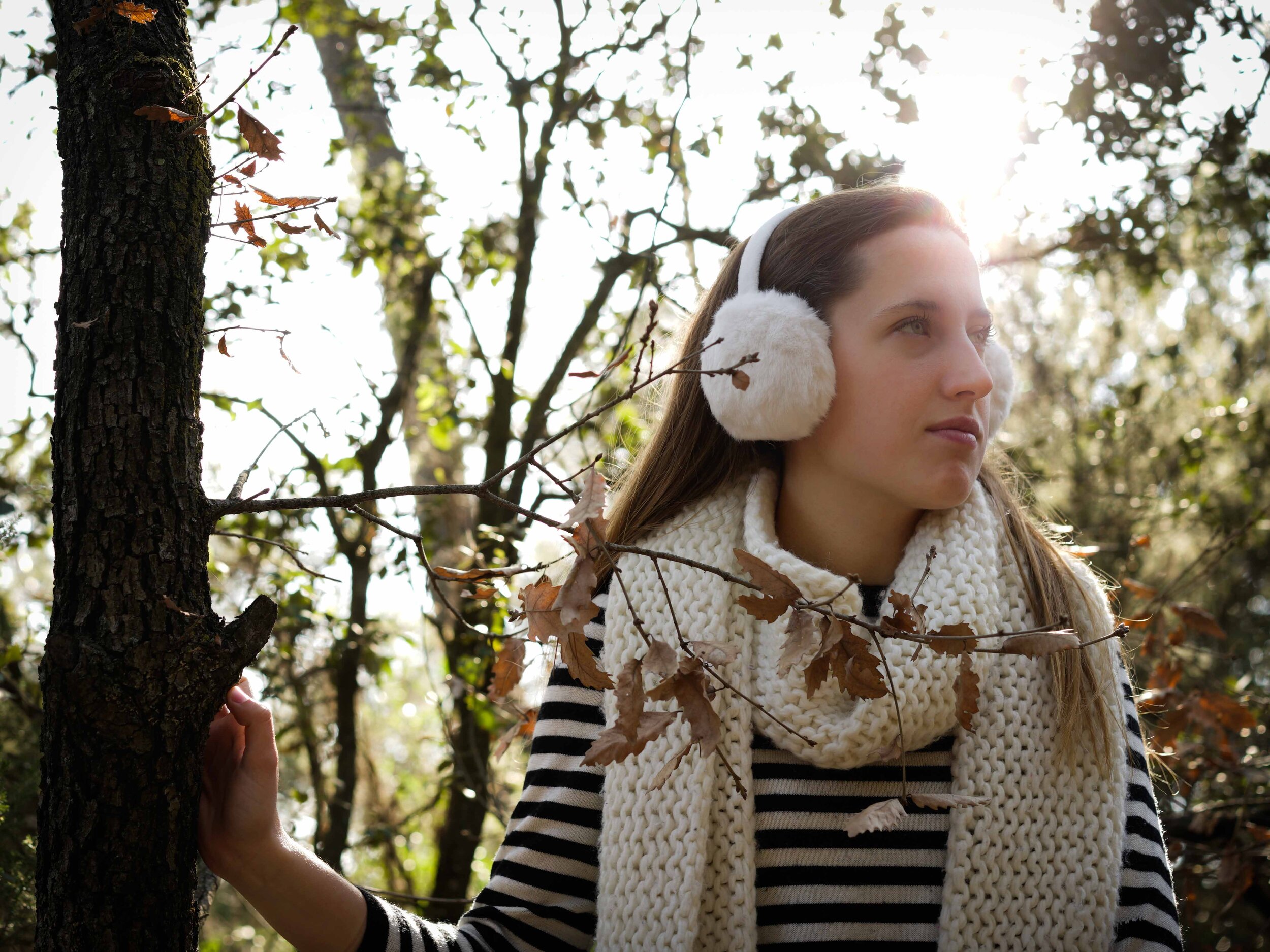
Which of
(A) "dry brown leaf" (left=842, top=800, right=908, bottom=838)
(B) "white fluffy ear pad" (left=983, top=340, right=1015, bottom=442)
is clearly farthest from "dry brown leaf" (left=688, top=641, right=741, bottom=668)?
(B) "white fluffy ear pad" (left=983, top=340, right=1015, bottom=442)

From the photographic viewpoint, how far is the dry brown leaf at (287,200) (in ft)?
4.13

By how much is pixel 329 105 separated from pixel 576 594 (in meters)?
2.66

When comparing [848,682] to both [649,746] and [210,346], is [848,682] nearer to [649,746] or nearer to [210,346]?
[649,746]

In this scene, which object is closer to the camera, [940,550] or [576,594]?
[576,594]

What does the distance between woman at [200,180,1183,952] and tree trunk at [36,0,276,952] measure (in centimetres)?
39

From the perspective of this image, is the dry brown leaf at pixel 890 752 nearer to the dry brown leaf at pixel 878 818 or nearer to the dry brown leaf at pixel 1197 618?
the dry brown leaf at pixel 878 818

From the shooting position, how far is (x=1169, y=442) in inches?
234

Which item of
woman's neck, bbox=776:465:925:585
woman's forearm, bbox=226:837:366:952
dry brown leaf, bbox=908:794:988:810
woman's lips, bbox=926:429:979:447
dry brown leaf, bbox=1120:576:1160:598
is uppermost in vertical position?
dry brown leaf, bbox=1120:576:1160:598

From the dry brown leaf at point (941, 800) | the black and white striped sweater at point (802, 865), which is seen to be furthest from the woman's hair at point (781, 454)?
the dry brown leaf at point (941, 800)

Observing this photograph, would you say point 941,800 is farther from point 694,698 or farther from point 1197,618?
point 1197,618

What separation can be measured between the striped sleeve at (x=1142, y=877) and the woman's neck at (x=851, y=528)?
491 millimetres

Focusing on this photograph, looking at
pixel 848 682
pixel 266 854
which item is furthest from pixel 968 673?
pixel 266 854

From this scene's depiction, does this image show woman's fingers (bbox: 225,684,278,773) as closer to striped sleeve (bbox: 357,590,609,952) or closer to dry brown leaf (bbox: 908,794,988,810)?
striped sleeve (bbox: 357,590,609,952)

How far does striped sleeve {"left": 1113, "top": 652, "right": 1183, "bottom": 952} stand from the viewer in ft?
5.33
